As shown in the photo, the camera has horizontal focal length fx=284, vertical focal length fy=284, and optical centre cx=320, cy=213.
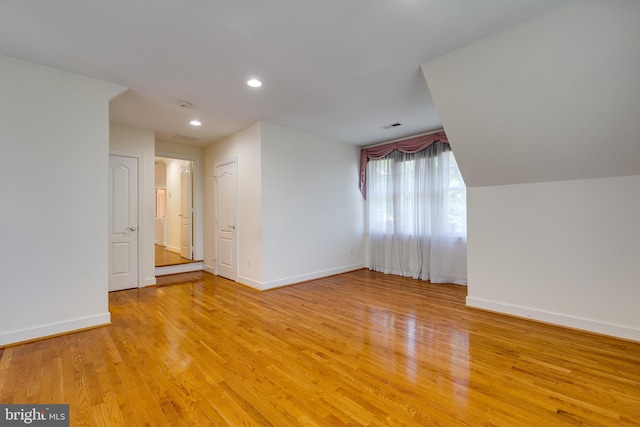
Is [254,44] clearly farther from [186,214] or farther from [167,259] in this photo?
[167,259]

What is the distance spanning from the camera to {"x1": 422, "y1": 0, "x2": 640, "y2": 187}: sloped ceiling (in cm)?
203

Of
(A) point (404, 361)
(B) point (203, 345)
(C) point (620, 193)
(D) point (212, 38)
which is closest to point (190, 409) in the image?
(B) point (203, 345)

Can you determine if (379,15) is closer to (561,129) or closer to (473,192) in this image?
(561,129)

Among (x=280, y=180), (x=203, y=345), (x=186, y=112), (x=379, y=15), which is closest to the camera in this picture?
(x=379, y=15)

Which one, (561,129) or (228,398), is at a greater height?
(561,129)

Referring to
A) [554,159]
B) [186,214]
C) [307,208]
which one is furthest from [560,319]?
[186,214]

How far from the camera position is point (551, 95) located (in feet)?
7.98

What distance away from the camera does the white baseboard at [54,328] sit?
100 inches

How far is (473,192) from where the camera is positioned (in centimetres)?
359

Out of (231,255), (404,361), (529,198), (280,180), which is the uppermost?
(280,180)

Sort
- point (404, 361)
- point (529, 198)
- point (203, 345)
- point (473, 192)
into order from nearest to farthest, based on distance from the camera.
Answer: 1. point (404, 361)
2. point (203, 345)
3. point (529, 198)
4. point (473, 192)

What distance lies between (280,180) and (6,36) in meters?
3.14

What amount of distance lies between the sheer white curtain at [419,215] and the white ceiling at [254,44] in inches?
58.4

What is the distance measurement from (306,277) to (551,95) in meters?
4.00
